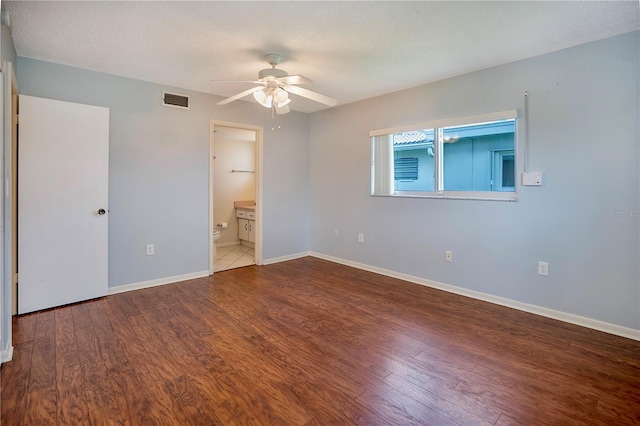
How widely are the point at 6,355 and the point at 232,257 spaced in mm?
3258

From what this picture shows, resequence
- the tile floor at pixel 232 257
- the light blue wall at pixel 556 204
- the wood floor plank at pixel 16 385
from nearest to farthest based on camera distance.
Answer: the wood floor plank at pixel 16 385 < the light blue wall at pixel 556 204 < the tile floor at pixel 232 257

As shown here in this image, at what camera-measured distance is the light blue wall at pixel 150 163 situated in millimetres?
3238

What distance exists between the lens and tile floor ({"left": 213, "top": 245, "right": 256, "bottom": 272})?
4691 mm

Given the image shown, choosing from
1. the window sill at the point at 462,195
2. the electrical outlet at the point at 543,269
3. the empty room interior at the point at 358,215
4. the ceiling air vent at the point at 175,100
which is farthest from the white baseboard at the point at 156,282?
the electrical outlet at the point at 543,269

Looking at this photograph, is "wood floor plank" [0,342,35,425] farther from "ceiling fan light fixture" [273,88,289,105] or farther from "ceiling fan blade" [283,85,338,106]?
"ceiling fan blade" [283,85,338,106]

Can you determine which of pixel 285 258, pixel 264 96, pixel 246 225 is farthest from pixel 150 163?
pixel 246 225

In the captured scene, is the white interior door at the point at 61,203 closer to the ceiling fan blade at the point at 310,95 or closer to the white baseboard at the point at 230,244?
the ceiling fan blade at the point at 310,95

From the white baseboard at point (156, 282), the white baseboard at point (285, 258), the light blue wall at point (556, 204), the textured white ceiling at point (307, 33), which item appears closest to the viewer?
the textured white ceiling at point (307, 33)

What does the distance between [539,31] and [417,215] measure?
81.8 inches

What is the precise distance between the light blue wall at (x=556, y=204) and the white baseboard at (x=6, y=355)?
3.68 m

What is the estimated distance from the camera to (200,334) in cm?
A: 251

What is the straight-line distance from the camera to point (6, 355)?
81.6 inches

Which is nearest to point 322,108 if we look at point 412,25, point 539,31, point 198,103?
point 198,103

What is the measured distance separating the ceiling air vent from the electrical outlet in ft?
13.7
